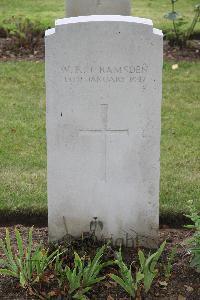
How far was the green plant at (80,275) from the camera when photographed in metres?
3.72

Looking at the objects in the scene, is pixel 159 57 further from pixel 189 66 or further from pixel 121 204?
pixel 189 66

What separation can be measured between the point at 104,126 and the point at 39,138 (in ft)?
8.54

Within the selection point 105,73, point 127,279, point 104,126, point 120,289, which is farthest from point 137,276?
point 105,73

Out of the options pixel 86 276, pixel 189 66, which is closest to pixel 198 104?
pixel 189 66

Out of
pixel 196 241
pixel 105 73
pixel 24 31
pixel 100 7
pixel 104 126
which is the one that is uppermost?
pixel 105 73

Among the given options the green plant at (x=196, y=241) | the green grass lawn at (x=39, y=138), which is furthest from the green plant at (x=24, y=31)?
the green plant at (x=196, y=241)

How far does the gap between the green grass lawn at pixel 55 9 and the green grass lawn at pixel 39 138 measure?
202 centimetres

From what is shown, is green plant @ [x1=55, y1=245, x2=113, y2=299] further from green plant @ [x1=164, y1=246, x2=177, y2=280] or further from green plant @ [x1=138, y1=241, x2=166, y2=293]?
green plant @ [x1=164, y1=246, x2=177, y2=280]

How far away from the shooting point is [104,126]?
407 centimetres

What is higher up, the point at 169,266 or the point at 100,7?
the point at 100,7

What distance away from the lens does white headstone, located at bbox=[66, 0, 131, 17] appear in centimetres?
794

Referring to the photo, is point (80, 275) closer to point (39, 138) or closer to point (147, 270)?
point (147, 270)

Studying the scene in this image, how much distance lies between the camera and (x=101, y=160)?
13.6 ft

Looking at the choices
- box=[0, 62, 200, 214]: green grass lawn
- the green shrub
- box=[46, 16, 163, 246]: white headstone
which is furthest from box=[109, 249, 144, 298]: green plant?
box=[0, 62, 200, 214]: green grass lawn
